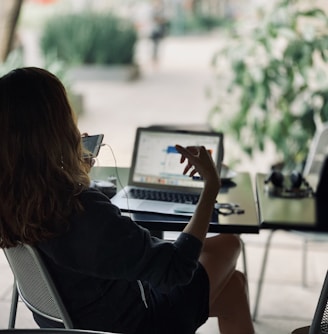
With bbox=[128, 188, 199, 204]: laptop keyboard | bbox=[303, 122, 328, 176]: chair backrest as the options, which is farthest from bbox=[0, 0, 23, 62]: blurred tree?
bbox=[128, 188, 199, 204]: laptop keyboard

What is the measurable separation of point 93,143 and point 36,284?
17.1 inches

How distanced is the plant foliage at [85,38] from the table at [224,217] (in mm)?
8203

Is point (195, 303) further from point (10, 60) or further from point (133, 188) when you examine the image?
point (10, 60)

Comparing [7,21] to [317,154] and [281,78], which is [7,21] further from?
[317,154]

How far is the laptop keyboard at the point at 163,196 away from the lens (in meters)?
2.32

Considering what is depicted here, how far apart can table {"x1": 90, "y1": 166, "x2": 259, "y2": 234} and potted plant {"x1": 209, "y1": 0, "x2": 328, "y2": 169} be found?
157cm

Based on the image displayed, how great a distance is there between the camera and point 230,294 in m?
2.21

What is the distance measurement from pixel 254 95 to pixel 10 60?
1987mm

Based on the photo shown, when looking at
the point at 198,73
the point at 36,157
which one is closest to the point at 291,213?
the point at 36,157

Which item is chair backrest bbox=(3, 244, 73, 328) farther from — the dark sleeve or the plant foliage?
the plant foliage

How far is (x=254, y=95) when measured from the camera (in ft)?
13.6

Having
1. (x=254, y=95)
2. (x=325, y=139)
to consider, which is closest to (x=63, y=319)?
(x=325, y=139)

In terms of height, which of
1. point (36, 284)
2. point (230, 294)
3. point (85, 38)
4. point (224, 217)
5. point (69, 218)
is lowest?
point (85, 38)

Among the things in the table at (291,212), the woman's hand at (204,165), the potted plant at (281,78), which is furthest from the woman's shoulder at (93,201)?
the potted plant at (281,78)
